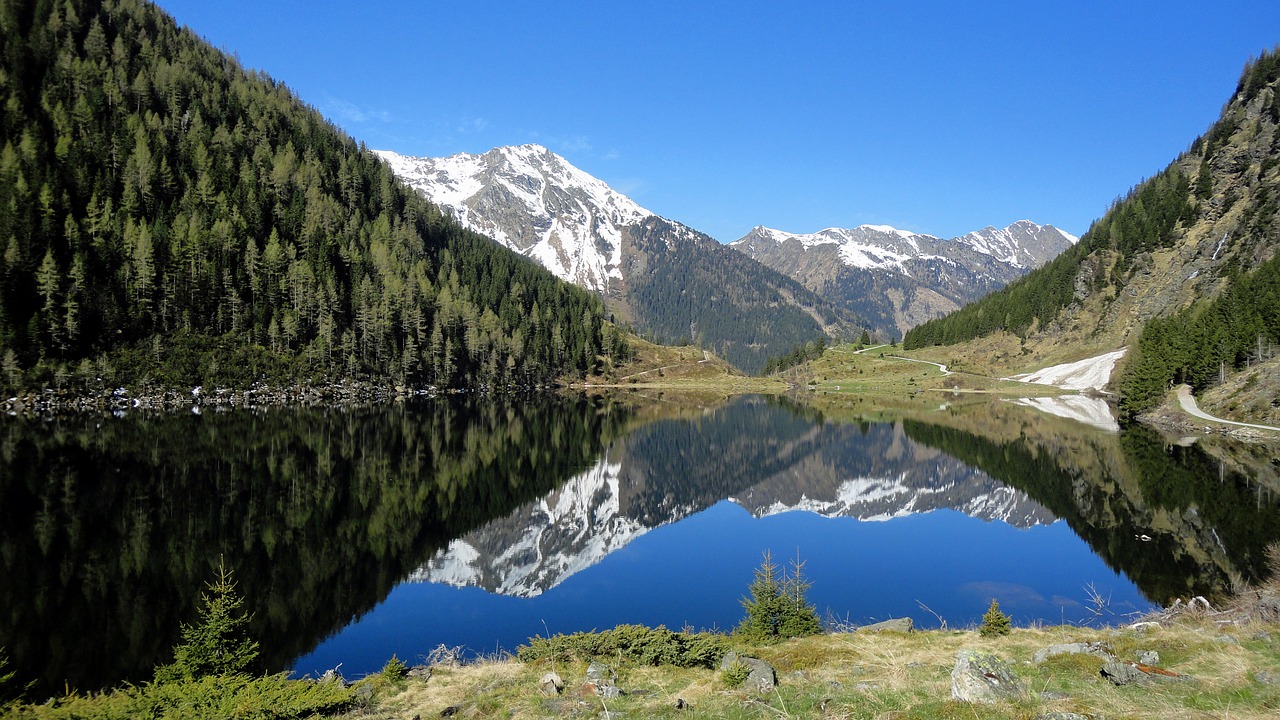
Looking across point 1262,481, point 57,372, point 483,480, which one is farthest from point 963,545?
point 57,372

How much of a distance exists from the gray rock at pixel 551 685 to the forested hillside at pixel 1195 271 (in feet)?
338

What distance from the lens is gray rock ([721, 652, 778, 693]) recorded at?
14.3m

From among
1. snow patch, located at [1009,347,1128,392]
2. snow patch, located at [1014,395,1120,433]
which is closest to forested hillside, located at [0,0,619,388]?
snow patch, located at [1014,395,1120,433]

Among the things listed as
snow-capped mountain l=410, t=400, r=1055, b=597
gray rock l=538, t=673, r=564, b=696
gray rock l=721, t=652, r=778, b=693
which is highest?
gray rock l=721, t=652, r=778, b=693

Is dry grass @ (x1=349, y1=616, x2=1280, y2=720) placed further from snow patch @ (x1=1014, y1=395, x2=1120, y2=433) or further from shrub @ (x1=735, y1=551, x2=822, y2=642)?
snow patch @ (x1=1014, y1=395, x2=1120, y2=433)

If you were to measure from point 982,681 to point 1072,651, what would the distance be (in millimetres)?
6184

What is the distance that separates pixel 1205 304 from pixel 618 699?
14809cm

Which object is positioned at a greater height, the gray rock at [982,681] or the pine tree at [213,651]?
the gray rock at [982,681]

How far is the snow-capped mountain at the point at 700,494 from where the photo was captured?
3472 centimetres

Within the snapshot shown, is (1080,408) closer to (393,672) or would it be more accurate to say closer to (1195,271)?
(1195,271)

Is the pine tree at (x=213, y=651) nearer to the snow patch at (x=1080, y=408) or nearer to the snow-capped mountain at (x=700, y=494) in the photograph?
the snow-capped mountain at (x=700, y=494)

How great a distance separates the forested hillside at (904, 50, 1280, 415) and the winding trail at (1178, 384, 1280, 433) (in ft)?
5.52

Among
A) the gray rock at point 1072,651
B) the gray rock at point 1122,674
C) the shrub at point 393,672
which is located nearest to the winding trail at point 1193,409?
the gray rock at point 1072,651

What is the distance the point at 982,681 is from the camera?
37.1 ft
